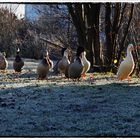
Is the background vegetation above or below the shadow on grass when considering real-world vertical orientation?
above

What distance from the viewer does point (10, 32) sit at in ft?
46.9

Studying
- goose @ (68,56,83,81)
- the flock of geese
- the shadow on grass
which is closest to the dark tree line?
the flock of geese

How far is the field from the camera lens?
592cm

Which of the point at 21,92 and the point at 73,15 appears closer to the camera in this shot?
the point at 21,92

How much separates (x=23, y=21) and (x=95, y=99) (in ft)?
26.6

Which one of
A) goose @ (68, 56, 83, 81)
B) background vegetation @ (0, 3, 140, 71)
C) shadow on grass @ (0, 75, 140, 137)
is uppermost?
background vegetation @ (0, 3, 140, 71)

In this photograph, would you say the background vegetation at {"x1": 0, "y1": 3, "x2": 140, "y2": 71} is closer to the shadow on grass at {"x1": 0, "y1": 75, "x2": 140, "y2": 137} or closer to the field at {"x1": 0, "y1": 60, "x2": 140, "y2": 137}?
the field at {"x1": 0, "y1": 60, "x2": 140, "y2": 137}

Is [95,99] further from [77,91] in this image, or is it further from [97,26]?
[97,26]

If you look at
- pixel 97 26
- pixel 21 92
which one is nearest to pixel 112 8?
pixel 97 26

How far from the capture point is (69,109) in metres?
6.91

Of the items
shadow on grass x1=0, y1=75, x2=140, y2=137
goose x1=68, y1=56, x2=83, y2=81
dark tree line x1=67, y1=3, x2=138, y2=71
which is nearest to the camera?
shadow on grass x1=0, y1=75, x2=140, y2=137

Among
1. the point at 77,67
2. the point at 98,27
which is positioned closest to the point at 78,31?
the point at 98,27

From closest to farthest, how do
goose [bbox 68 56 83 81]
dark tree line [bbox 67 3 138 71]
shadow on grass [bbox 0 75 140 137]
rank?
1. shadow on grass [bbox 0 75 140 137]
2. goose [bbox 68 56 83 81]
3. dark tree line [bbox 67 3 138 71]

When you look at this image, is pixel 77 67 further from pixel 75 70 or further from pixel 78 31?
pixel 78 31
